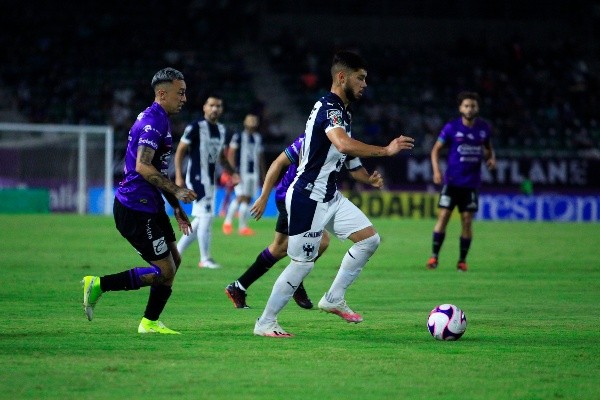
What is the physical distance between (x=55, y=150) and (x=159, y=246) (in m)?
25.4

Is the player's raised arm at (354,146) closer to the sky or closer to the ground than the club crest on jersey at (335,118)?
closer to the ground

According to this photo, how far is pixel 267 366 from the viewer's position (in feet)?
24.5

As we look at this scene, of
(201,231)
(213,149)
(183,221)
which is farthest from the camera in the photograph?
(213,149)

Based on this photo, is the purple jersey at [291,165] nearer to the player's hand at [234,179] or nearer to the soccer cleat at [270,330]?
the soccer cleat at [270,330]

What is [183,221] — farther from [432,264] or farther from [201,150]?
[432,264]

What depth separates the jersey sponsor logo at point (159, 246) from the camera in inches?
351

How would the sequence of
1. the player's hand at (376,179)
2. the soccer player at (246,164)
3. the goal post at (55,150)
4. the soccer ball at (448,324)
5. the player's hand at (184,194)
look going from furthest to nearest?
1. the goal post at (55,150)
2. the soccer player at (246,164)
3. the player's hand at (376,179)
4. the soccer ball at (448,324)
5. the player's hand at (184,194)

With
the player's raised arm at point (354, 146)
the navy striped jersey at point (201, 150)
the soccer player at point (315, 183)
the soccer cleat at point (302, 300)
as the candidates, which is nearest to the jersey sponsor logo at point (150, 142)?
the soccer player at point (315, 183)

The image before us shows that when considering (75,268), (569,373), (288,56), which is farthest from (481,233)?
(569,373)

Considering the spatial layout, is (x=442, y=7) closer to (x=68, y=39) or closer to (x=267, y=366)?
(x=68, y=39)

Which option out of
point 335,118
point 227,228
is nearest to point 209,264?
point 335,118

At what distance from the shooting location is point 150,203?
898 centimetres

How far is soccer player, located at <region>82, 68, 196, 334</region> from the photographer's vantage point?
880 centimetres

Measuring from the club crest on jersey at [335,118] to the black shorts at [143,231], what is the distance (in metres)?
1.64
